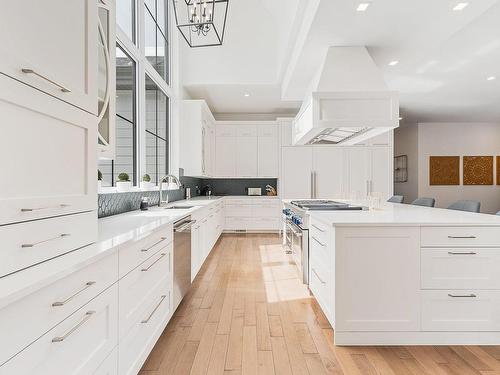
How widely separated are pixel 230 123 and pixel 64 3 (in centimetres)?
594

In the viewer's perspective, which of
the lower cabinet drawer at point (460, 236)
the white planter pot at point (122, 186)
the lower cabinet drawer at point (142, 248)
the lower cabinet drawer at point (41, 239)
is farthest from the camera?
the white planter pot at point (122, 186)

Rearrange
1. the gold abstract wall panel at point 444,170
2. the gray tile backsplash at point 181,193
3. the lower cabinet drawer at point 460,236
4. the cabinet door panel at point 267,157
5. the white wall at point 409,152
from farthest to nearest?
the white wall at point 409,152 < the gold abstract wall panel at point 444,170 < the cabinet door panel at point 267,157 < the gray tile backsplash at point 181,193 < the lower cabinet drawer at point 460,236

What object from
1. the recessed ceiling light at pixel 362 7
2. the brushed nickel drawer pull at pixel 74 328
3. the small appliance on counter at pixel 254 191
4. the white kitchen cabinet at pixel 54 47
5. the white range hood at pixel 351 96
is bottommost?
the brushed nickel drawer pull at pixel 74 328

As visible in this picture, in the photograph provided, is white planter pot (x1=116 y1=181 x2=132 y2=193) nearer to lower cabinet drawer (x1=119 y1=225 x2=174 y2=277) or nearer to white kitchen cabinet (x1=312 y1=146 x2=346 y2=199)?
lower cabinet drawer (x1=119 y1=225 x2=174 y2=277)

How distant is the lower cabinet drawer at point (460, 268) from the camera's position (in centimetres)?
219

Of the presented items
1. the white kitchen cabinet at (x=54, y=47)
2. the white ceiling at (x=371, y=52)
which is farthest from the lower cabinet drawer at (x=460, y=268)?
the white kitchen cabinet at (x=54, y=47)

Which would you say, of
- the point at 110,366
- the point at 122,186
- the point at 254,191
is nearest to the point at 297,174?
the point at 254,191

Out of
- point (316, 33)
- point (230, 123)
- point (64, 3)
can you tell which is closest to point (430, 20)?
point (316, 33)

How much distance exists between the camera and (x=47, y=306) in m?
0.97

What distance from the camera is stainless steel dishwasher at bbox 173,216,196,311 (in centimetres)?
263

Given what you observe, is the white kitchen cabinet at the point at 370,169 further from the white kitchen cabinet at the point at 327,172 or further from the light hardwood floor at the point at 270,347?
the light hardwood floor at the point at 270,347

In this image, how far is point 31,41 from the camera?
1.08 m

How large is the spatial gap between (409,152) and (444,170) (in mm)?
992

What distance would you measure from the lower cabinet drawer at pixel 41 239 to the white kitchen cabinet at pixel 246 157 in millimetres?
5782
